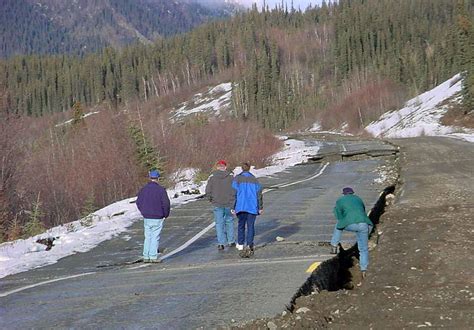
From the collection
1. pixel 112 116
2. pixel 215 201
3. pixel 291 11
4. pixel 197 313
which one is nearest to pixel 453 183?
pixel 215 201

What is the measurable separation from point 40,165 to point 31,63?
167097 mm

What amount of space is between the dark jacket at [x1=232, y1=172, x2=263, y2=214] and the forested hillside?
88228 millimetres

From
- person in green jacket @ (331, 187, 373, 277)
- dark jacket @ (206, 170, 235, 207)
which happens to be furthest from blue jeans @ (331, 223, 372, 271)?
dark jacket @ (206, 170, 235, 207)

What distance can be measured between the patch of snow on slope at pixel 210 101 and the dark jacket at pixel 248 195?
395ft

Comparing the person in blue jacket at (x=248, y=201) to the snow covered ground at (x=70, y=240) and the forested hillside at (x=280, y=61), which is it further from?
the forested hillside at (x=280, y=61)

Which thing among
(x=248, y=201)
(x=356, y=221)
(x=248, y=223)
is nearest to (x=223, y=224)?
(x=248, y=223)

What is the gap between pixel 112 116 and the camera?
122 feet

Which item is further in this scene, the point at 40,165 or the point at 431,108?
the point at 431,108

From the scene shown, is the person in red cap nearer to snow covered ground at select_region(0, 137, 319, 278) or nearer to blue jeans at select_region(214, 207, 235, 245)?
blue jeans at select_region(214, 207, 235, 245)

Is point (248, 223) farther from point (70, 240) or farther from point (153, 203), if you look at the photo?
point (70, 240)

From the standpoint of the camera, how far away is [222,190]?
1113 cm

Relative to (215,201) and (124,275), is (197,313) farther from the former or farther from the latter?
(215,201)

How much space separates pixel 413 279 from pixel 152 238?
453 cm

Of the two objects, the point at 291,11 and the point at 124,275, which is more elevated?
the point at 291,11
